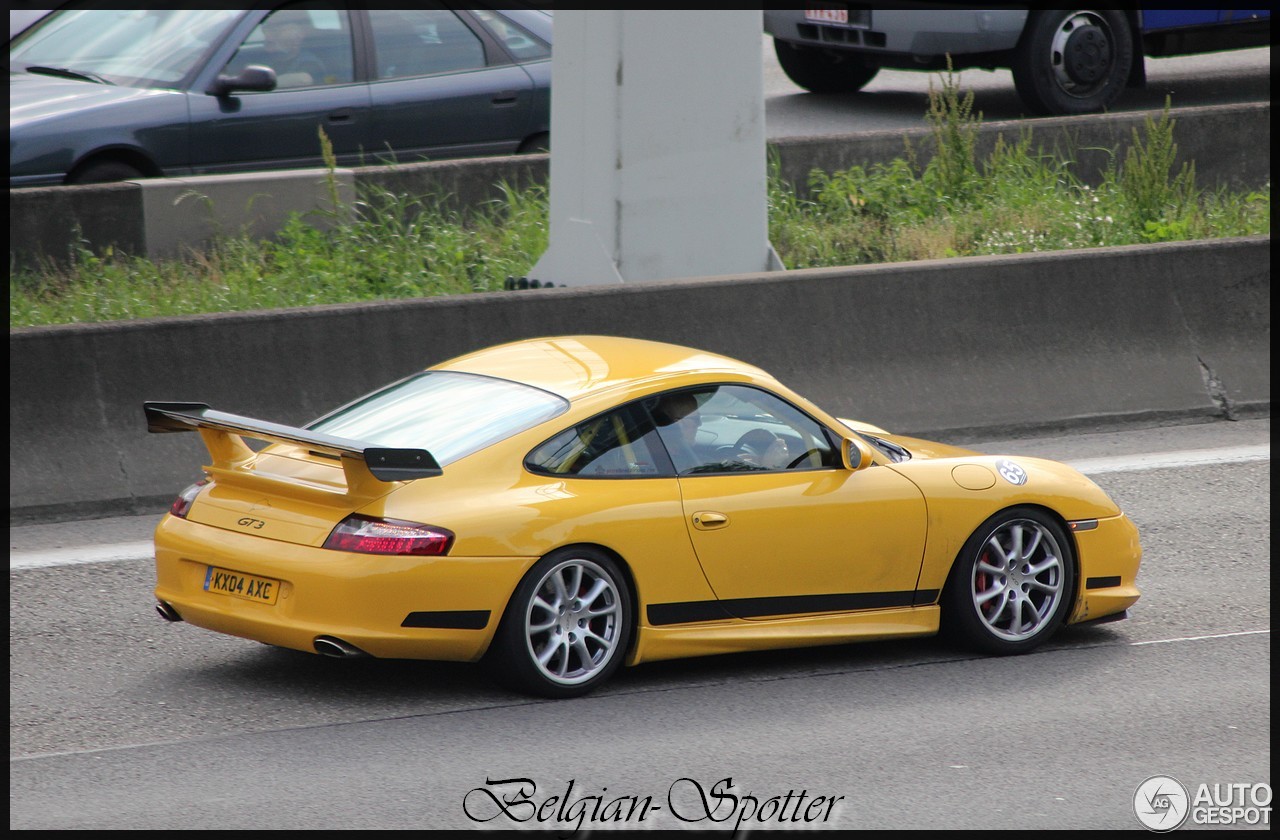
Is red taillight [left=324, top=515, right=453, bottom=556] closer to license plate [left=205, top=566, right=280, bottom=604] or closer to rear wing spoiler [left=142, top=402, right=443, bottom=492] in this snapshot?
rear wing spoiler [left=142, top=402, right=443, bottom=492]

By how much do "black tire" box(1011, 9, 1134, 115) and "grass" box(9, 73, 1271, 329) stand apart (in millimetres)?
2315

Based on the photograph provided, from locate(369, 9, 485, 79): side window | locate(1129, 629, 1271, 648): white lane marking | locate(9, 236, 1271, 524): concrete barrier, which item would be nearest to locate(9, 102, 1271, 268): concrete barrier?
locate(369, 9, 485, 79): side window

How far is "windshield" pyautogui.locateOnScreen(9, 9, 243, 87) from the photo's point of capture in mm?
12836

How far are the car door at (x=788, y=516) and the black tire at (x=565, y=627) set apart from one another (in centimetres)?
39

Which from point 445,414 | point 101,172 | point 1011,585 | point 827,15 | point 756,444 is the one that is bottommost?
point 1011,585

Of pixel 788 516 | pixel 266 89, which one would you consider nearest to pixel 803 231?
pixel 266 89

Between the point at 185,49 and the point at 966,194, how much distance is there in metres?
5.85

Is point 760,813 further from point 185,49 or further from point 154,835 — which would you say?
point 185,49

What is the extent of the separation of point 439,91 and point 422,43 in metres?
0.40

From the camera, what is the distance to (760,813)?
5.30 metres

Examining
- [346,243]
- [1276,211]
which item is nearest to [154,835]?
[346,243]

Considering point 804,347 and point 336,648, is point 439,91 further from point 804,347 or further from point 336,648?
point 336,648

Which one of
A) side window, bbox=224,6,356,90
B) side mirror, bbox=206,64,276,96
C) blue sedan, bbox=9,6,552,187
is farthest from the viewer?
side window, bbox=224,6,356,90

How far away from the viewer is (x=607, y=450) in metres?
6.42
